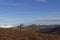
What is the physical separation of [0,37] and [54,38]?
286 inches

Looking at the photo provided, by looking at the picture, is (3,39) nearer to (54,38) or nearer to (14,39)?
(14,39)

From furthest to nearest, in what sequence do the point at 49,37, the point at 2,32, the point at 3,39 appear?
the point at 49,37 < the point at 2,32 < the point at 3,39

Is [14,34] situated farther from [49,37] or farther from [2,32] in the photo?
[49,37]

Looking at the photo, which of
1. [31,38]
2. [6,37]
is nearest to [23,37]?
[31,38]

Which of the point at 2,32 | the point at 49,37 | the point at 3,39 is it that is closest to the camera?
the point at 3,39

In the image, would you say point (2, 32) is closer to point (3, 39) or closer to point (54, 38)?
point (3, 39)

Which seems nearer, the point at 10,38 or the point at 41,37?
the point at 10,38

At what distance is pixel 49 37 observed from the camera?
20766mm

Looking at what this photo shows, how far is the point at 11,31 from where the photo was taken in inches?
765

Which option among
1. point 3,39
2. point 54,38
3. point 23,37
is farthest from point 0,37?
point 54,38

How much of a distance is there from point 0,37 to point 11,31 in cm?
257

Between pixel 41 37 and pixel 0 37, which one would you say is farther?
pixel 41 37

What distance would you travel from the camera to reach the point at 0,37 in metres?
17.1

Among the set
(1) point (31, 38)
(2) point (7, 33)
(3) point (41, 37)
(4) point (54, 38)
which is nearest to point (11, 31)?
(2) point (7, 33)
